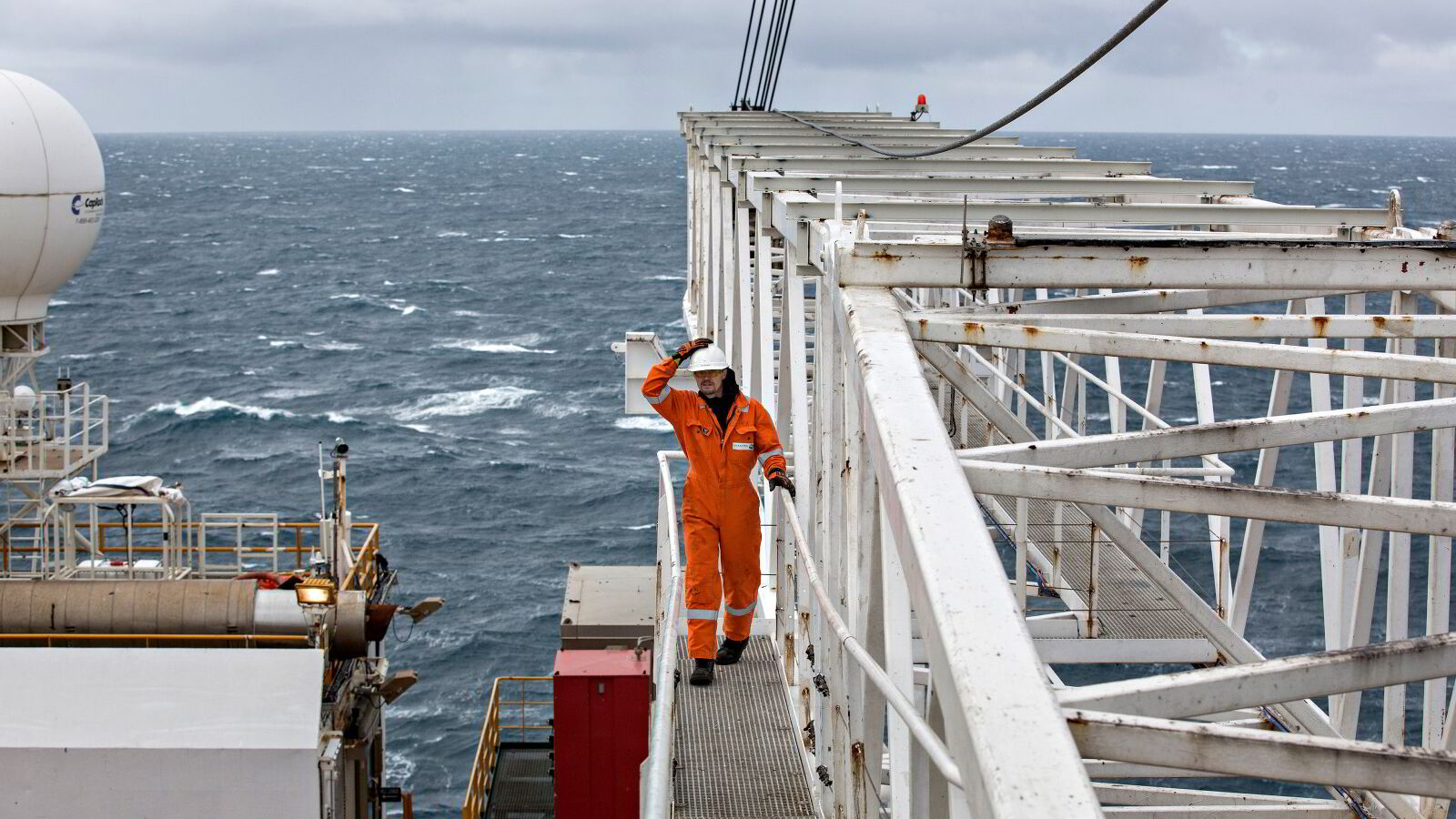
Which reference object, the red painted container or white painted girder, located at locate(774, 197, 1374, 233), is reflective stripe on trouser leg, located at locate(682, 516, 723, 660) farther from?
the red painted container

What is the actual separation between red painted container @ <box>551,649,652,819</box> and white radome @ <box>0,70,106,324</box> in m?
8.67

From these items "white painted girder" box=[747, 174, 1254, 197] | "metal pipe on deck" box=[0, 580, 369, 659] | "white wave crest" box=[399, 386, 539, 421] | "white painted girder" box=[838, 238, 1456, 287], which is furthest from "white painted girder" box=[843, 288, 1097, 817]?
"white wave crest" box=[399, 386, 539, 421]

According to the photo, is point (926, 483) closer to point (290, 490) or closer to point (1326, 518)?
point (1326, 518)

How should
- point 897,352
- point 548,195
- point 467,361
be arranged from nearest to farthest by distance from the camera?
point 897,352
point 467,361
point 548,195

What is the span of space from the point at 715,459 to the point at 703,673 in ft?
5.74

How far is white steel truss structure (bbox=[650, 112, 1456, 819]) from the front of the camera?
14.0ft

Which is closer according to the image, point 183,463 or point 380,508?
point 380,508

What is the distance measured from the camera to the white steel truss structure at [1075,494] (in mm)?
4258

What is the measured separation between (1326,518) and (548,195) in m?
139

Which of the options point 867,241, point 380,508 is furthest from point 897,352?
point 380,508

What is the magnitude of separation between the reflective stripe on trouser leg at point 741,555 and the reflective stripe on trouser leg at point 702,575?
0.29ft

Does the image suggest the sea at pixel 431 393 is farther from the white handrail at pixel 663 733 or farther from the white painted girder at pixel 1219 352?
the white painted girder at pixel 1219 352

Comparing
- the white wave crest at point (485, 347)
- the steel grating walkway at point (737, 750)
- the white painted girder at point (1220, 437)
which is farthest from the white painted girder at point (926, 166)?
the white wave crest at point (485, 347)

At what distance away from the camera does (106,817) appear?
14445 mm
